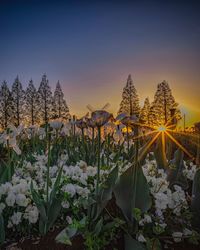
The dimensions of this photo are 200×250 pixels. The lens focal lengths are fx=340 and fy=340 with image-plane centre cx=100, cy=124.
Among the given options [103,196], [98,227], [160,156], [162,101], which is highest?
[162,101]

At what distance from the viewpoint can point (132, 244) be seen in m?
1.87

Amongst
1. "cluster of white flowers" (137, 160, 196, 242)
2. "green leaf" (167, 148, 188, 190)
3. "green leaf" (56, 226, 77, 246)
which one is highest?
"green leaf" (167, 148, 188, 190)

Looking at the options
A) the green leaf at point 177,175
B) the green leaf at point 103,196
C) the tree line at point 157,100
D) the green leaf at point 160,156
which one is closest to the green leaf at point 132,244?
the green leaf at point 103,196

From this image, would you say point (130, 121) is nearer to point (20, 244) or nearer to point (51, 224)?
point (51, 224)

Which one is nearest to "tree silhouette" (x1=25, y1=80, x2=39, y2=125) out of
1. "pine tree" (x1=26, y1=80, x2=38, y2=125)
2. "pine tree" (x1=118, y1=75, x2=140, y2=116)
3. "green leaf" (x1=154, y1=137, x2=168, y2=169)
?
"pine tree" (x1=26, y1=80, x2=38, y2=125)

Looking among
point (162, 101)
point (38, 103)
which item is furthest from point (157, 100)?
point (38, 103)

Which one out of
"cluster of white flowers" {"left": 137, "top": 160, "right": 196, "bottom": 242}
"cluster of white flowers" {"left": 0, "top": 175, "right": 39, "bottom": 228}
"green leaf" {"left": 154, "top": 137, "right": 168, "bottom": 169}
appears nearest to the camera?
"cluster of white flowers" {"left": 137, "top": 160, "right": 196, "bottom": 242}

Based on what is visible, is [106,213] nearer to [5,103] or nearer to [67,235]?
[67,235]

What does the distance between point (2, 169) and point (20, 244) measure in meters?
0.87

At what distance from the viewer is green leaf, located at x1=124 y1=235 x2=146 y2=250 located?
184 cm

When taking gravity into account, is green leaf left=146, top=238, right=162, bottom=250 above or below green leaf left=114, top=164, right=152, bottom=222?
below

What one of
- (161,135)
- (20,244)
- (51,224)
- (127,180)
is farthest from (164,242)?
(161,135)

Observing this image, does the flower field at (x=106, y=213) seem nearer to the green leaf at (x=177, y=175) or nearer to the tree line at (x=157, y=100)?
the green leaf at (x=177, y=175)

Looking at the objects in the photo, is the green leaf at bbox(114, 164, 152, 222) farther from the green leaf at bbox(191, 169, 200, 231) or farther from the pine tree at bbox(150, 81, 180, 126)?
the pine tree at bbox(150, 81, 180, 126)
